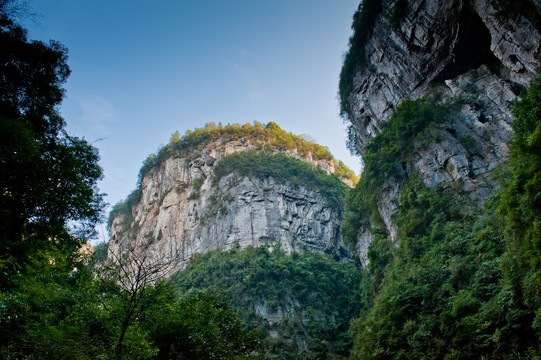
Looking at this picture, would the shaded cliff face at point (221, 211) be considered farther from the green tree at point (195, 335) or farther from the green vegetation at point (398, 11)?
the green tree at point (195, 335)

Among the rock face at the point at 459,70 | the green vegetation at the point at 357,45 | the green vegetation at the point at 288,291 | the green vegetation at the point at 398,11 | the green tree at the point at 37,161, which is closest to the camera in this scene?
the green tree at the point at 37,161

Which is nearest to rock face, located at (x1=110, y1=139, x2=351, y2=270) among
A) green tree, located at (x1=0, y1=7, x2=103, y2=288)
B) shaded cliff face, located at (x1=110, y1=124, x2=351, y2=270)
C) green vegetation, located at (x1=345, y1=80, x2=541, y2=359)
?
shaded cliff face, located at (x1=110, y1=124, x2=351, y2=270)

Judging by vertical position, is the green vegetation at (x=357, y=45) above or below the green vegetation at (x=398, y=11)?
above

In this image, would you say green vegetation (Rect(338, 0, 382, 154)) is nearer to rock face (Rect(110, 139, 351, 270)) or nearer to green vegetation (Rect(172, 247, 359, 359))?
green vegetation (Rect(172, 247, 359, 359))

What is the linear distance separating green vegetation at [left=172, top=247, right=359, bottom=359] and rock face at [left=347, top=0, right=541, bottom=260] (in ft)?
29.8

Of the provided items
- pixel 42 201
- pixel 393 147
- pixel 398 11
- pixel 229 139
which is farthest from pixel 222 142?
pixel 42 201

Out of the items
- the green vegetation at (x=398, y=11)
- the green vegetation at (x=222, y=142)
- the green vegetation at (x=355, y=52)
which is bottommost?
the green vegetation at (x=398, y=11)

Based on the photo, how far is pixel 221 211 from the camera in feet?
129

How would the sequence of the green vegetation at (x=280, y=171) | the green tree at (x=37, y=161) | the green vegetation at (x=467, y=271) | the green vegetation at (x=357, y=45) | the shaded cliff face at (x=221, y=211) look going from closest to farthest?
the green tree at (x=37, y=161), the green vegetation at (x=467, y=271), the green vegetation at (x=357, y=45), the shaded cliff face at (x=221, y=211), the green vegetation at (x=280, y=171)

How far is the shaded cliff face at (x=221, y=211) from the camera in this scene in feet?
121

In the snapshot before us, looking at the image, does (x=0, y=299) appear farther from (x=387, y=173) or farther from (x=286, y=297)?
(x=286, y=297)

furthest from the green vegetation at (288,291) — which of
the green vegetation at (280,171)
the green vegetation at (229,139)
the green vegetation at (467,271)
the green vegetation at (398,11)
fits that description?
the green vegetation at (398,11)

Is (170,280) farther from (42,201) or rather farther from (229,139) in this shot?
(229,139)

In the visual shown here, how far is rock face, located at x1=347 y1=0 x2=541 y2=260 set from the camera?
1409 cm
